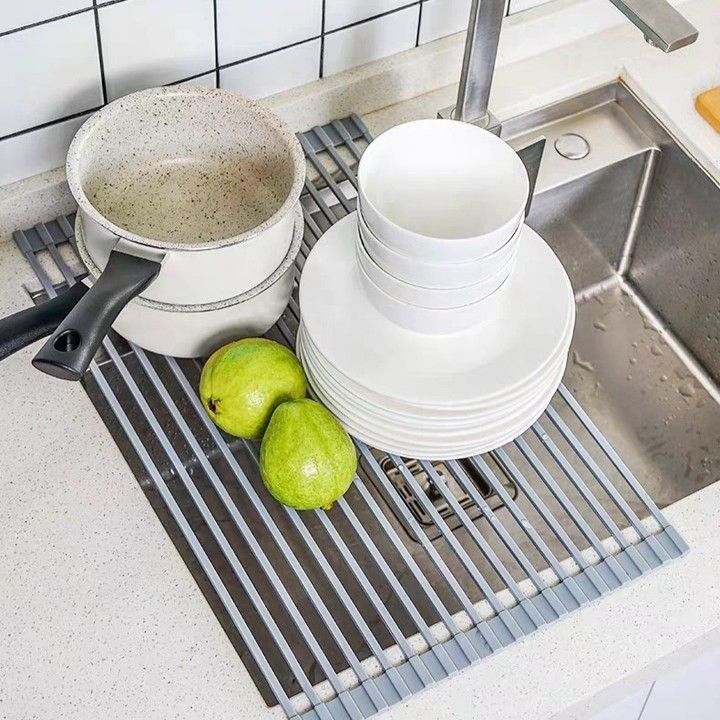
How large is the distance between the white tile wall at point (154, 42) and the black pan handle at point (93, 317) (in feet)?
0.79

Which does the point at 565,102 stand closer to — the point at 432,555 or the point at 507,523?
the point at 507,523

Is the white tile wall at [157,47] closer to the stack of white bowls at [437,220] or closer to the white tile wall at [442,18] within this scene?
the white tile wall at [442,18]

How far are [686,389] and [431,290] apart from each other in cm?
49

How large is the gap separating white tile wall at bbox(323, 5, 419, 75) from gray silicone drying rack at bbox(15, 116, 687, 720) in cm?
6

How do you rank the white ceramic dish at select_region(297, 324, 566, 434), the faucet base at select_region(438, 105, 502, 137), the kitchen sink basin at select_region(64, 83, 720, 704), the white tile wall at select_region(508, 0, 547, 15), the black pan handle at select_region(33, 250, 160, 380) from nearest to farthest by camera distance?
the black pan handle at select_region(33, 250, 160, 380) < the white ceramic dish at select_region(297, 324, 566, 434) < the kitchen sink basin at select_region(64, 83, 720, 704) < the faucet base at select_region(438, 105, 502, 137) < the white tile wall at select_region(508, 0, 547, 15)

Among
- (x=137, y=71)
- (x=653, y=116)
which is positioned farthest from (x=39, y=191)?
(x=653, y=116)

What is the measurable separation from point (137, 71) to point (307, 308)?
288 millimetres

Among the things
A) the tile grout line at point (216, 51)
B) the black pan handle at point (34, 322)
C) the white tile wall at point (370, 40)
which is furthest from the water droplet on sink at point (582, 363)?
the black pan handle at point (34, 322)

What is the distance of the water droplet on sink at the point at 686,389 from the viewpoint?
1.27 meters

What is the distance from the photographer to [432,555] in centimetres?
94

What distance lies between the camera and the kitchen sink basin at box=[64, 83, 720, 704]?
105cm

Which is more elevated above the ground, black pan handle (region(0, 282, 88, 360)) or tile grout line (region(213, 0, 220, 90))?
tile grout line (region(213, 0, 220, 90))

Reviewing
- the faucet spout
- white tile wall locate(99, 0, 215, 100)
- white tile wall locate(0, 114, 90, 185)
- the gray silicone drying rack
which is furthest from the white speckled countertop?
the faucet spout

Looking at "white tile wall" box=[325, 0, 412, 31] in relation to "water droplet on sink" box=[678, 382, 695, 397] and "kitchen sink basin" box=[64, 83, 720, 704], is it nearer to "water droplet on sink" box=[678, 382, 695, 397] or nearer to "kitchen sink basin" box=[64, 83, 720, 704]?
"kitchen sink basin" box=[64, 83, 720, 704]
